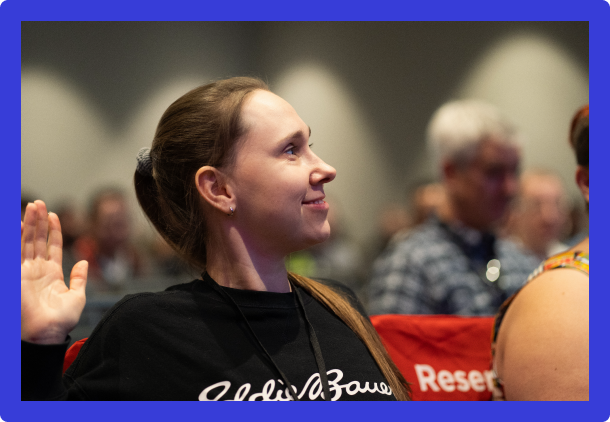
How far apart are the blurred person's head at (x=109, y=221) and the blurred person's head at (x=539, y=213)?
8.18 feet

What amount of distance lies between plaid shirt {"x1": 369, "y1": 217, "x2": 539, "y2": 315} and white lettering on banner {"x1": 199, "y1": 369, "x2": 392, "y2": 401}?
90cm

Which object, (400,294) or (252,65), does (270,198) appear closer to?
(400,294)

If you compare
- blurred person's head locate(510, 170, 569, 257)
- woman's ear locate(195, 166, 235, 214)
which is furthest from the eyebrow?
blurred person's head locate(510, 170, 569, 257)

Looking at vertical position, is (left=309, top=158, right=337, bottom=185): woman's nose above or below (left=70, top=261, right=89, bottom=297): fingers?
above

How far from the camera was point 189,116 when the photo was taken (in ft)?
3.88

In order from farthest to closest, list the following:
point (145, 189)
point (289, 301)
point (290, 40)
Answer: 1. point (290, 40)
2. point (145, 189)
3. point (289, 301)

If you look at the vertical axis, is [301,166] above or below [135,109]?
below

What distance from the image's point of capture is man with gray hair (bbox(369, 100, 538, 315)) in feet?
6.69

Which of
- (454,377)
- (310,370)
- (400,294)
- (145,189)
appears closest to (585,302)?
(454,377)

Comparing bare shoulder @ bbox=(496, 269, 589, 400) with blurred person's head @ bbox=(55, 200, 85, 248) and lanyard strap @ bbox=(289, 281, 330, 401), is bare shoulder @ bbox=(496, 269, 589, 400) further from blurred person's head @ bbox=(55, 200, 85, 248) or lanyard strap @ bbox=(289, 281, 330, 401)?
blurred person's head @ bbox=(55, 200, 85, 248)

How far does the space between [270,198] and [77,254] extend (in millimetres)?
2047

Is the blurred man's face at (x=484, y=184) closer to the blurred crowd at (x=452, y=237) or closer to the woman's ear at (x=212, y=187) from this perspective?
the blurred crowd at (x=452, y=237)

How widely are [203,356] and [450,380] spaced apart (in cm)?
77

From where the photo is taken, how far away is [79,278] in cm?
100
